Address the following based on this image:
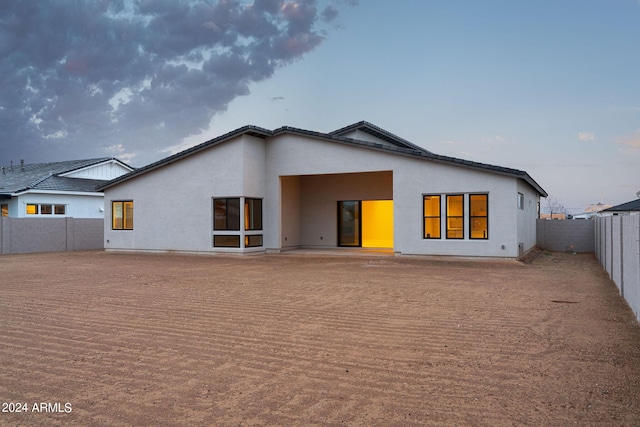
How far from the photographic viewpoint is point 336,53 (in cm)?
2303

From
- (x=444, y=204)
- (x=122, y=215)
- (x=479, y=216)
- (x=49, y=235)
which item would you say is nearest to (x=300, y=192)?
(x=444, y=204)

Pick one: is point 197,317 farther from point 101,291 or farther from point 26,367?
point 101,291

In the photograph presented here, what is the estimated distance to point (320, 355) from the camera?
551 cm

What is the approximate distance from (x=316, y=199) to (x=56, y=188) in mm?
16093

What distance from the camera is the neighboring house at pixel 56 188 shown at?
26938mm

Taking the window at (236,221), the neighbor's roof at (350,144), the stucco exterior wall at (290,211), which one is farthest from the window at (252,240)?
the neighbor's roof at (350,144)

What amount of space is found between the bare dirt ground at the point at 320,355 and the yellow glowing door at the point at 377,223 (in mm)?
12022

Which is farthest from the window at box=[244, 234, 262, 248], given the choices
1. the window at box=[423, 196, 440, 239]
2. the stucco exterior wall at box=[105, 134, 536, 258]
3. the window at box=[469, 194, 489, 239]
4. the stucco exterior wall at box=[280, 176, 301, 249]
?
the window at box=[469, 194, 489, 239]

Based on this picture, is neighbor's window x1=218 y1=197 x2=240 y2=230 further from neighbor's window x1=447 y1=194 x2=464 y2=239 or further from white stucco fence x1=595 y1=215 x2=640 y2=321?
white stucco fence x1=595 y1=215 x2=640 y2=321

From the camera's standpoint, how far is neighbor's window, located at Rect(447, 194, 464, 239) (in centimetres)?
1744

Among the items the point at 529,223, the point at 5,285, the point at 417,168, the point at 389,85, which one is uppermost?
the point at 389,85

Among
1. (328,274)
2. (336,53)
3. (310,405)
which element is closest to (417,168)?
(328,274)

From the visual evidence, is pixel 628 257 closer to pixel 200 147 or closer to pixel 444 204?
pixel 444 204

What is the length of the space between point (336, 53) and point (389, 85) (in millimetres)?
3074
